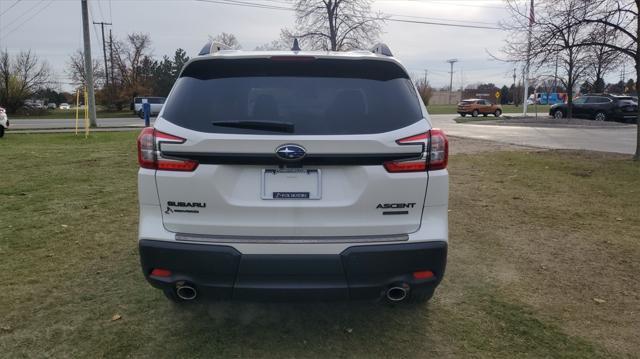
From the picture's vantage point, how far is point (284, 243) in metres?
2.71

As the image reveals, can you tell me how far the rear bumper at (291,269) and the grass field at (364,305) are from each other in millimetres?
527

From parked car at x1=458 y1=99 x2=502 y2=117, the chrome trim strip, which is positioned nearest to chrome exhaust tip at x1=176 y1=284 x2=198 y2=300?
the chrome trim strip

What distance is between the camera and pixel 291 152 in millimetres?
2641

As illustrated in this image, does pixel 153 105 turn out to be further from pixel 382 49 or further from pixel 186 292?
pixel 186 292

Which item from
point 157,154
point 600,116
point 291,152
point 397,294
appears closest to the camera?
point 291,152

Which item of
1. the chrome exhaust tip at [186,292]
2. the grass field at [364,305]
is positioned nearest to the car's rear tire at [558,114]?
the grass field at [364,305]

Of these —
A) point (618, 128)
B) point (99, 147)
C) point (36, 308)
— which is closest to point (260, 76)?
point (36, 308)

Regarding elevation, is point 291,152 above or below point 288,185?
above

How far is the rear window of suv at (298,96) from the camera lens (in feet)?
9.05

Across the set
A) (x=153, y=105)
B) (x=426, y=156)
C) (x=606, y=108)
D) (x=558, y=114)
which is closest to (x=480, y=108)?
(x=558, y=114)

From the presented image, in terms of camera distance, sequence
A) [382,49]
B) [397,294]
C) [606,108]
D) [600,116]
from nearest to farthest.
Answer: [397,294], [382,49], [606,108], [600,116]

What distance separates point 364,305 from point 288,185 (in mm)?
1484

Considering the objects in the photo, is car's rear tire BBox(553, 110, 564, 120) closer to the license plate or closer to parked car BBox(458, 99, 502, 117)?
parked car BBox(458, 99, 502, 117)

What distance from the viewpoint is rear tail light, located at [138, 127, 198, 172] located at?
2721 mm
